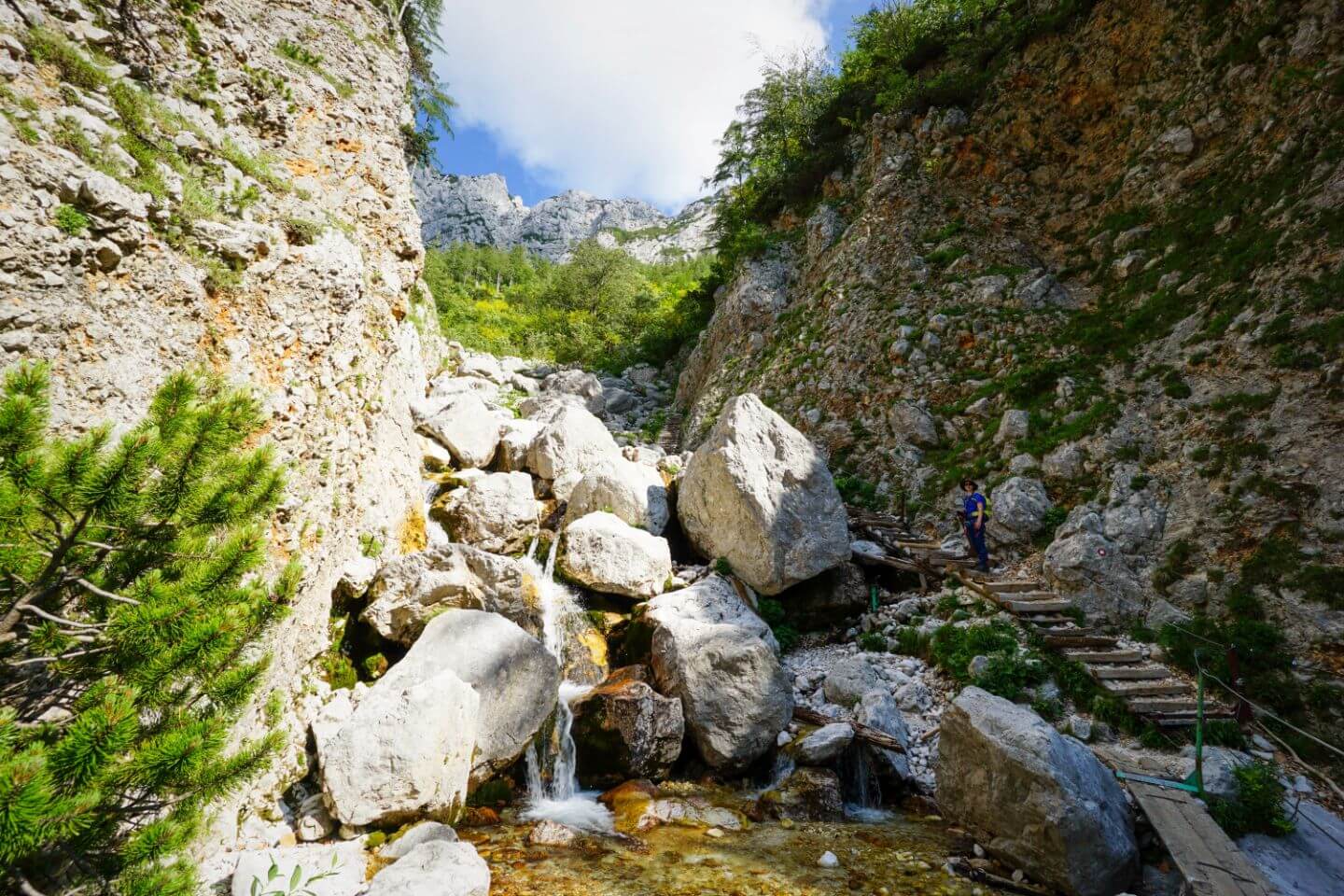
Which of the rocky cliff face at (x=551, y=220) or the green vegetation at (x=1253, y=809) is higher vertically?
the rocky cliff face at (x=551, y=220)

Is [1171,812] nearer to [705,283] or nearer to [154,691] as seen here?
[154,691]

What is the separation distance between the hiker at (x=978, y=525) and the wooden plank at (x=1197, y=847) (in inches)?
233

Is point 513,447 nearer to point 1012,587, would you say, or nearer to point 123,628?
point 1012,587

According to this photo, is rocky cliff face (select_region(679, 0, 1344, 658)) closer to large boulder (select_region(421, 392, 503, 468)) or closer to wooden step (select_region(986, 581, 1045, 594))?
wooden step (select_region(986, 581, 1045, 594))

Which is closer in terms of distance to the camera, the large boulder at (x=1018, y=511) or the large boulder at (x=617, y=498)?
the large boulder at (x=1018, y=511)

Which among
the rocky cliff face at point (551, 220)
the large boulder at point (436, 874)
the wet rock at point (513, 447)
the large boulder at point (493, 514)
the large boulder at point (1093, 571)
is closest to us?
the large boulder at point (436, 874)

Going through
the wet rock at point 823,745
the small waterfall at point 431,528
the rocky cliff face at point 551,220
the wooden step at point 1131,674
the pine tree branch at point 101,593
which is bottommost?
the wet rock at point 823,745

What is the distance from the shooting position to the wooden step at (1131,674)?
840 cm

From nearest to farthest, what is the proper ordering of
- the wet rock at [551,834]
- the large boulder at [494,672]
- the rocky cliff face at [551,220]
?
the wet rock at [551,834] < the large boulder at [494,672] < the rocky cliff face at [551,220]

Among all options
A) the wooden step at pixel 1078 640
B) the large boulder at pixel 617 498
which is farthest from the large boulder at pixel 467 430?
the wooden step at pixel 1078 640

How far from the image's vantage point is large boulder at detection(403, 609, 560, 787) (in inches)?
297

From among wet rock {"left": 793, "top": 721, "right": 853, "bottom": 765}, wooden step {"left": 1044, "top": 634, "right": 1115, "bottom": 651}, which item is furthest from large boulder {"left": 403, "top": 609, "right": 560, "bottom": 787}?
wooden step {"left": 1044, "top": 634, "right": 1115, "bottom": 651}

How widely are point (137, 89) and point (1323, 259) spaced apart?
62.1ft

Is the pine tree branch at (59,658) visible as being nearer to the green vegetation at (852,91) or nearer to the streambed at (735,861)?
the streambed at (735,861)
